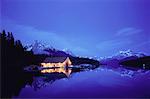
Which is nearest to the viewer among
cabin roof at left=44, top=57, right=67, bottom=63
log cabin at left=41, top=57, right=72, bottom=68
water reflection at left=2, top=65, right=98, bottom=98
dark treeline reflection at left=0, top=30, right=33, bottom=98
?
water reflection at left=2, top=65, right=98, bottom=98

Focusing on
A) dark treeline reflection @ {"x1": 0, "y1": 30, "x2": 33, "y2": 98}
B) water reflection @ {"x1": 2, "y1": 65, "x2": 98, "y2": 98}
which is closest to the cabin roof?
dark treeline reflection @ {"x1": 0, "y1": 30, "x2": 33, "y2": 98}

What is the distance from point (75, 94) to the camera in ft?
22.0

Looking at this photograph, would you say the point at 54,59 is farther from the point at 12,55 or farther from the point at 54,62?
the point at 12,55

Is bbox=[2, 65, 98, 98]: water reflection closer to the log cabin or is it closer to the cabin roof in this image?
the log cabin

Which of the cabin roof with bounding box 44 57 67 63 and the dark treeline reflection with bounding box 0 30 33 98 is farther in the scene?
the cabin roof with bounding box 44 57 67 63

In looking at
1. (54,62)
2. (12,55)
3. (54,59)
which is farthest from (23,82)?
(54,59)

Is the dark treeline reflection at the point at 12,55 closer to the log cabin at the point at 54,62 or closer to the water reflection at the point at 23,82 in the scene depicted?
the log cabin at the point at 54,62

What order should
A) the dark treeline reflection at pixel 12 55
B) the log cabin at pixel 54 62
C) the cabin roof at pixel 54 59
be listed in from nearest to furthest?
the dark treeline reflection at pixel 12 55, the log cabin at pixel 54 62, the cabin roof at pixel 54 59

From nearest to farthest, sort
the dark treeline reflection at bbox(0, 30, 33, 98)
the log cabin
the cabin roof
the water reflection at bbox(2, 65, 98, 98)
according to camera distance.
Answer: the water reflection at bbox(2, 65, 98, 98) → the dark treeline reflection at bbox(0, 30, 33, 98) → the log cabin → the cabin roof

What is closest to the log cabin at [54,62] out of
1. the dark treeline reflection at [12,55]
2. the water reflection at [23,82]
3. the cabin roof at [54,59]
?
the cabin roof at [54,59]

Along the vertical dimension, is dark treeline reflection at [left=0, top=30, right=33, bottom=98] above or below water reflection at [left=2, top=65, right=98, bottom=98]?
above

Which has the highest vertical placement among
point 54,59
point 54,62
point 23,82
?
point 54,59

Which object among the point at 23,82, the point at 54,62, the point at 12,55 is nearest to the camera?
the point at 23,82

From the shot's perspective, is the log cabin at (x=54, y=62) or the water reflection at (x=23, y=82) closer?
the water reflection at (x=23, y=82)
